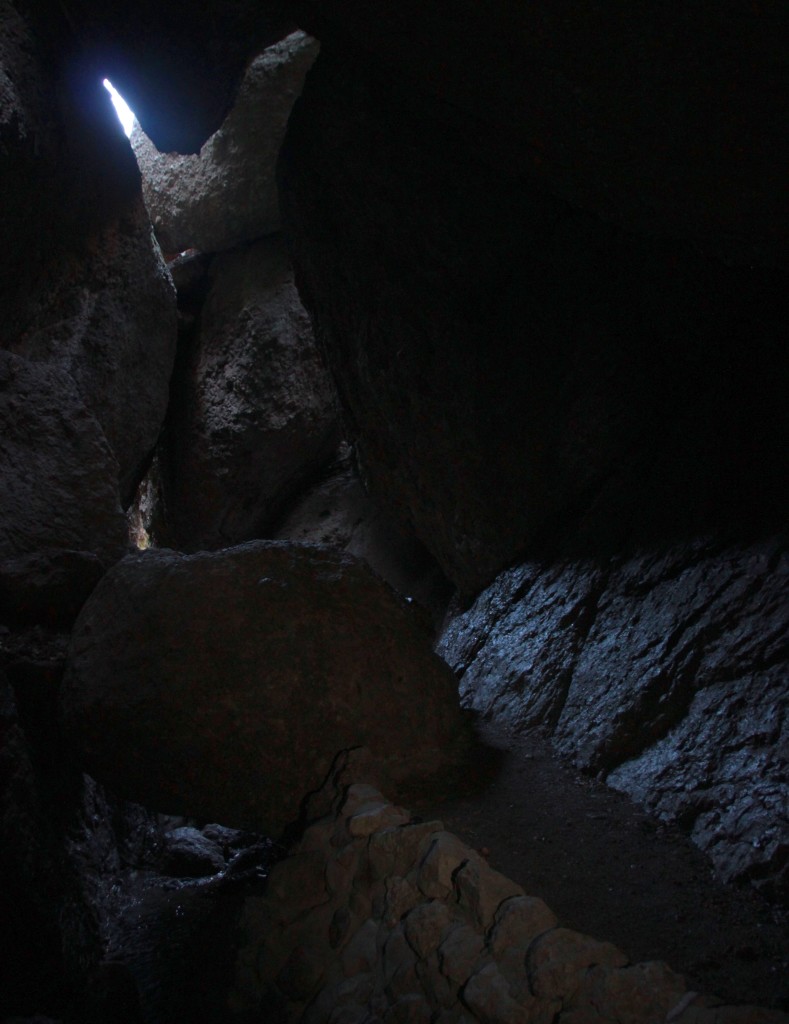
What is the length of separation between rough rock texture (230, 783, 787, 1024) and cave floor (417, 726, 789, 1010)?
0.20 m

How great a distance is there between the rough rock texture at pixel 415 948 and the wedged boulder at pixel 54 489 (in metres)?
1.61

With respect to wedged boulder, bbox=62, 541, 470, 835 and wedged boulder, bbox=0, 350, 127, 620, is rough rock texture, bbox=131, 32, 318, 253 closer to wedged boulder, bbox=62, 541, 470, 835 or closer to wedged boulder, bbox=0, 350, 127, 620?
wedged boulder, bbox=0, 350, 127, 620

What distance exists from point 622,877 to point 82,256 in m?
5.05

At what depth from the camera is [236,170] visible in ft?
24.8

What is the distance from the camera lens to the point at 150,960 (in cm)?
274

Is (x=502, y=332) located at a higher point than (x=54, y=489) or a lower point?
lower

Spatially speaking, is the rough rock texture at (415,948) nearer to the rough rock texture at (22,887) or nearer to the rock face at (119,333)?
the rough rock texture at (22,887)

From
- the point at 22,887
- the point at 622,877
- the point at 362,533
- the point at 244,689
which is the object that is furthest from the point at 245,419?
the point at 622,877

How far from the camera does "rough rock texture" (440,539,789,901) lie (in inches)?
79.6

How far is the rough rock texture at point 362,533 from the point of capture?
19.0 feet

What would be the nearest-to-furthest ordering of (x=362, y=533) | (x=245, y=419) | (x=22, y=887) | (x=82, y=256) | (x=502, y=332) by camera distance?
1. (x=22, y=887)
2. (x=502, y=332)
3. (x=82, y=256)
4. (x=362, y=533)
5. (x=245, y=419)

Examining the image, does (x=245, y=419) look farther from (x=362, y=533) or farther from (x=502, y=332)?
(x=502, y=332)

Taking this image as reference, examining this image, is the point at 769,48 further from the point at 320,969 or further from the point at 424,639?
the point at 320,969

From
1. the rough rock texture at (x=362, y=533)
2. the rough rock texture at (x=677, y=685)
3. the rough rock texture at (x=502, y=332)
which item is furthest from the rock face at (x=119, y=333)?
the rough rock texture at (x=677, y=685)
